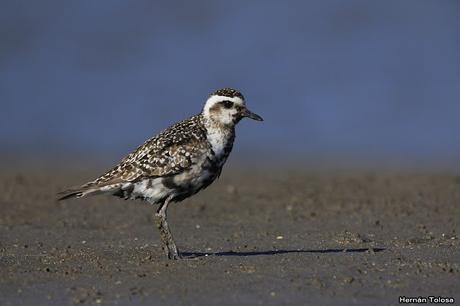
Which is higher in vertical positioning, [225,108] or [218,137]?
[225,108]

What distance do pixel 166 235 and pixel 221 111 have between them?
149cm

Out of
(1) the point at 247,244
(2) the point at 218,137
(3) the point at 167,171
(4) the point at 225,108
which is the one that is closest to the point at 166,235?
(3) the point at 167,171

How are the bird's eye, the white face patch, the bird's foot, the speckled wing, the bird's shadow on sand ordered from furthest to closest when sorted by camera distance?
the bird's eye → the white face patch → the bird's shadow on sand → the speckled wing → the bird's foot

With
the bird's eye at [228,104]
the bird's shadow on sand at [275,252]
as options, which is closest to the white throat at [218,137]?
the bird's eye at [228,104]

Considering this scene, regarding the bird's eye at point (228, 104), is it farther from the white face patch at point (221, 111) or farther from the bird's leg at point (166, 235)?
the bird's leg at point (166, 235)

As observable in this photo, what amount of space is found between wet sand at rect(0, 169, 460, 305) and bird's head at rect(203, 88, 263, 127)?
145 centimetres

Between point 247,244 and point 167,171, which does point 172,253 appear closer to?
point 167,171

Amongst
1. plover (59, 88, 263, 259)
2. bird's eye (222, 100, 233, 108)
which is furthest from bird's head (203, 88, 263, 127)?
plover (59, 88, 263, 259)

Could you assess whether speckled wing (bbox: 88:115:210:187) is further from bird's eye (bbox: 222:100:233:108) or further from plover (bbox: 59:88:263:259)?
bird's eye (bbox: 222:100:233:108)

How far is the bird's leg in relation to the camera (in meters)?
10.6

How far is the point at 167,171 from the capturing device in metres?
10.6

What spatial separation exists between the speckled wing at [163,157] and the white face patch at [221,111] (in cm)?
26

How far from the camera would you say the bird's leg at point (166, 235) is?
10.6 metres

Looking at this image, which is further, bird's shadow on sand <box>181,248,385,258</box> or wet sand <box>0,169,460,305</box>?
bird's shadow on sand <box>181,248,385,258</box>
